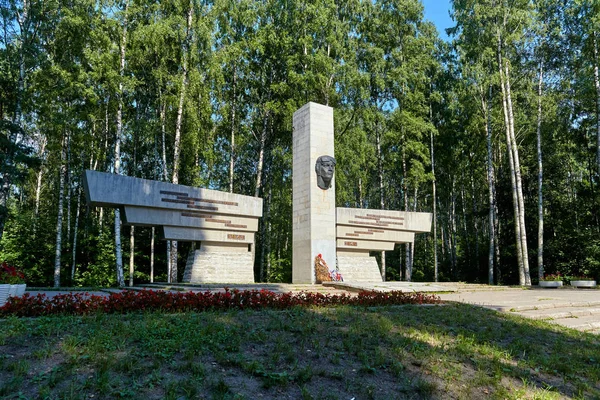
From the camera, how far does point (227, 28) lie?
20672 millimetres

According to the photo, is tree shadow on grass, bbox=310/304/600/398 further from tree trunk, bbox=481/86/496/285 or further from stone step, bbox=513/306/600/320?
tree trunk, bbox=481/86/496/285

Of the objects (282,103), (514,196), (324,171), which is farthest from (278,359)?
(282,103)

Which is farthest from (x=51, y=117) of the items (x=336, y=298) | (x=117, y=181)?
(x=336, y=298)

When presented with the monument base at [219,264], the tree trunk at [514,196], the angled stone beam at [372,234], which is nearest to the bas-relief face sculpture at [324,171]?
the angled stone beam at [372,234]

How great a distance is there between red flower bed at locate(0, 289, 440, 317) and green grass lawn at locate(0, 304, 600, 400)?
1.64 ft

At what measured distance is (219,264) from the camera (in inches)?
590

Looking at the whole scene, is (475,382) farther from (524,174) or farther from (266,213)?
(524,174)

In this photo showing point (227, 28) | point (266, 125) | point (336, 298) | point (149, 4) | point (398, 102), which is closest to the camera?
point (336, 298)

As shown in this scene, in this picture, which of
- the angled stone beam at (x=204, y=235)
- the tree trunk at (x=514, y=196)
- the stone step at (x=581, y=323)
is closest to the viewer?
the stone step at (x=581, y=323)

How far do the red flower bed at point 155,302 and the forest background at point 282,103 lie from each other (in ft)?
32.8

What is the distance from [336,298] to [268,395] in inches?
202

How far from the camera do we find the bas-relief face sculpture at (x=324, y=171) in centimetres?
1602

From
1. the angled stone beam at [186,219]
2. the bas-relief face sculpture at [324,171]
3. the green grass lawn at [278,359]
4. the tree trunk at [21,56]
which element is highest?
the tree trunk at [21,56]

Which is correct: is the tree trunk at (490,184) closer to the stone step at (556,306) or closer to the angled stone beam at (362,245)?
the angled stone beam at (362,245)
